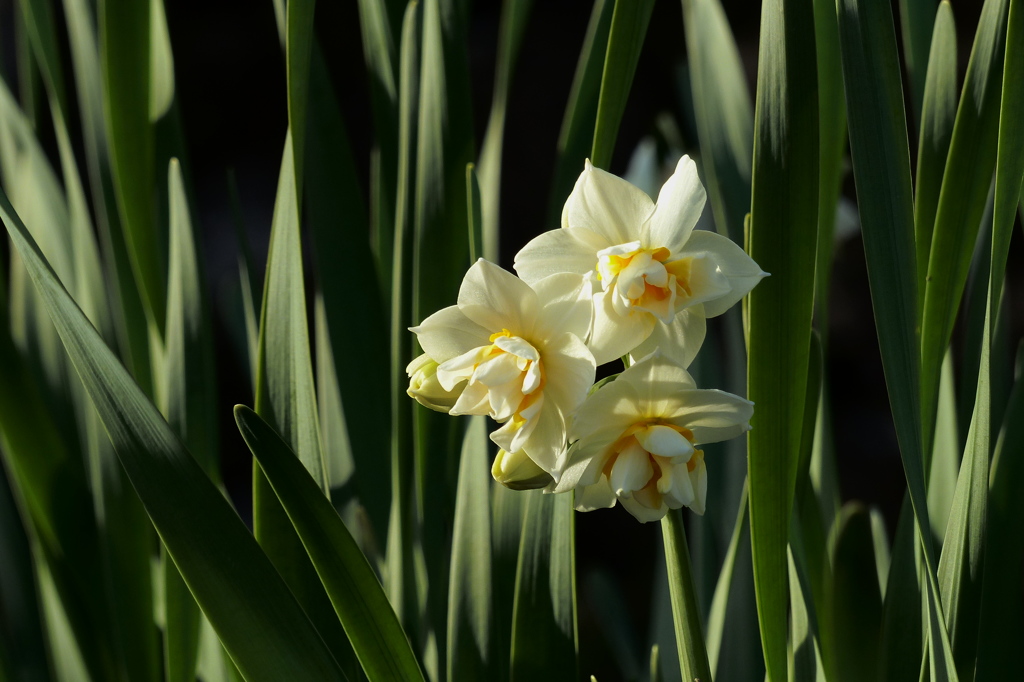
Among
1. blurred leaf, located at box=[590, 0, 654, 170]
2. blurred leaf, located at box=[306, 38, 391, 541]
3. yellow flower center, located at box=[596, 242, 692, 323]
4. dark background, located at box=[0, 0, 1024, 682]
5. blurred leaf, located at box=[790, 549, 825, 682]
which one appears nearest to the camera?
yellow flower center, located at box=[596, 242, 692, 323]

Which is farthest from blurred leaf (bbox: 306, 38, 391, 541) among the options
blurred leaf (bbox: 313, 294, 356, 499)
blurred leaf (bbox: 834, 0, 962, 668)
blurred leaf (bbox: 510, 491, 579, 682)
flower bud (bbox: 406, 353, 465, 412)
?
blurred leaf (bbox: 834, 0, 962, 668)

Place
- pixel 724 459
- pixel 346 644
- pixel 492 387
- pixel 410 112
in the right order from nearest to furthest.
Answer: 1. pixel 492 387
2. pixel 346 644
3. pixel 410 112
4. pixel 724 459

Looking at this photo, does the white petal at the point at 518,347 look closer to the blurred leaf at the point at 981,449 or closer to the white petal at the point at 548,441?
the white petal at the point at 548,441

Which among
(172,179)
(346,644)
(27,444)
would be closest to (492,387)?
(346,644)

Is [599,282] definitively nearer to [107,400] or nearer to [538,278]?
[538,278]

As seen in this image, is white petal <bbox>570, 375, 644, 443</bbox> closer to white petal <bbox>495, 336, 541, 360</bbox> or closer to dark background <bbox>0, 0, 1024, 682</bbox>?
white petal <bbox>495, 336, 541, 360</bbox>

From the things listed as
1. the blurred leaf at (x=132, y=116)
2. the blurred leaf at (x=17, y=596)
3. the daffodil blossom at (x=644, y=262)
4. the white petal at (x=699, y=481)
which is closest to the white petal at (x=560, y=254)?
the daffodil blossom at (x=644, y=262)
